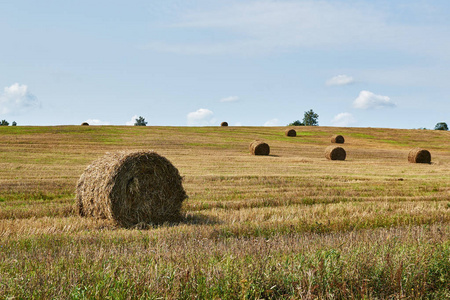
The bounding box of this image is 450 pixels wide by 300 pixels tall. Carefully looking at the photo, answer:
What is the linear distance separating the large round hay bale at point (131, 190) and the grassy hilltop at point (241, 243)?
42 centimetres

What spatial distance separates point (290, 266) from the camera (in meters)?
4.48

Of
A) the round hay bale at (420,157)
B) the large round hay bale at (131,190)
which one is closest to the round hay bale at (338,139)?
the round hay bale at (420,157)

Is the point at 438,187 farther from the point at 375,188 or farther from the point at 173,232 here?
the point at 173,232

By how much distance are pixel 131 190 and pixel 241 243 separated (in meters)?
4.54

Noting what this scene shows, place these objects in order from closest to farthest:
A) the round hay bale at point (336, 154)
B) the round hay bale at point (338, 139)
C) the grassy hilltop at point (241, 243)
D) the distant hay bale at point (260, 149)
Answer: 1. the grassy hilltop at point (241, 243)
2. the round hay bale at point (336, 154)
3. the distant hay bale at point (260, 149)
4. the round hay bale at point (338, 139)

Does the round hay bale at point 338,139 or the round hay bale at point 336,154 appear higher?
the round hay bale at point 338,139

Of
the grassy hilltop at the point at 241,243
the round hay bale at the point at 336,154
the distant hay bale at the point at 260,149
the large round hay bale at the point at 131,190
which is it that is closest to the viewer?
the grassy hilltop at the point at 241,243

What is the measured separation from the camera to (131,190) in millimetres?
9844

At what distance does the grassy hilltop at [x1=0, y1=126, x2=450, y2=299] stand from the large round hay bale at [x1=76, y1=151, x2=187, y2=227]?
0.42 metres

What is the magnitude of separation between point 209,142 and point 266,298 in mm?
36954

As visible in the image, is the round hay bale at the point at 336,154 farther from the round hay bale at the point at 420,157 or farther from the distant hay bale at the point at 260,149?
the round hay bale at the point at 420,157

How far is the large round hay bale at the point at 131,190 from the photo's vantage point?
9.62 meters

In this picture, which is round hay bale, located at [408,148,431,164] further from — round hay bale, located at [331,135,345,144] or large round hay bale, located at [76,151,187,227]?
large round hay bale, located at [76,151,187,227]

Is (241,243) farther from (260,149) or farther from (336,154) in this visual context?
(260,149)
